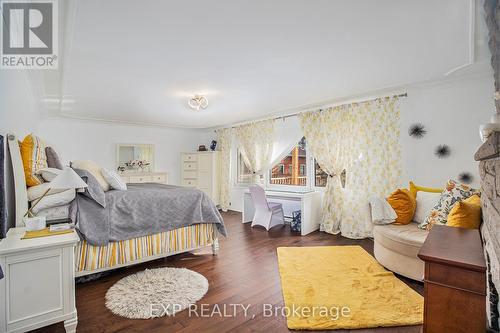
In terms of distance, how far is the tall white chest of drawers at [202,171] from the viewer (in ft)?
20.9

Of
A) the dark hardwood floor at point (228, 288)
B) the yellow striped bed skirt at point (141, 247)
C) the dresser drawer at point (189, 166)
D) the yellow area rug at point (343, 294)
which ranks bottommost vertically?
the dark hardwood floor at point (228, 288)

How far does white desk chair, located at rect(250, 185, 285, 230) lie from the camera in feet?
14.4

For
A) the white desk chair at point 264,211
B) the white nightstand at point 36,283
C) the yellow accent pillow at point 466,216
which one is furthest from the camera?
the white desk chair at point 264,211

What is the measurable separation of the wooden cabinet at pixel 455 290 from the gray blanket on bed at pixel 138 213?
8.22 feet

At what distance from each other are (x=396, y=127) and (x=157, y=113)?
14.2 feet

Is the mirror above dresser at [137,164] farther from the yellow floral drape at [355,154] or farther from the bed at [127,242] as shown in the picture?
the yellow floral drape at [355,154]

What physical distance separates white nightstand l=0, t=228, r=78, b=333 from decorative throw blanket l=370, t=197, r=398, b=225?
3.04 m

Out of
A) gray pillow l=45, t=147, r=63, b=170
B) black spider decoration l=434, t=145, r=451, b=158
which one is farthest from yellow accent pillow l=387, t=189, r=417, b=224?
gray pillow l=45, t=147, r=63, b=170

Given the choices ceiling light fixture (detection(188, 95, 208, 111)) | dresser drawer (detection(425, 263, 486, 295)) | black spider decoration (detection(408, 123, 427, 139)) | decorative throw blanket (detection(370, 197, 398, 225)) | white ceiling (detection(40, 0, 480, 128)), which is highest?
white ceiling (detection(40, 0, 480, 128))

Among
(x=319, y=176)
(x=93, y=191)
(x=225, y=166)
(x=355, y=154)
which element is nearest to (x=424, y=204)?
(x=355, y=154)

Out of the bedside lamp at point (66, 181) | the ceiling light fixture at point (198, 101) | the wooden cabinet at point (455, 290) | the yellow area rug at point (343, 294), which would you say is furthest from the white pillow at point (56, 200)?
the wooden cabinet at point (455, 290)

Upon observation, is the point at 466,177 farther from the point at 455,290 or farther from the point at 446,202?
the point at 455,290

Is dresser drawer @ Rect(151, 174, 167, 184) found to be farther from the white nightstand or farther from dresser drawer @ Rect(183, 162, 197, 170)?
the white nightstand

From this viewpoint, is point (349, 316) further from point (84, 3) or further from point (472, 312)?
point (84, 3)
